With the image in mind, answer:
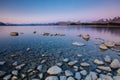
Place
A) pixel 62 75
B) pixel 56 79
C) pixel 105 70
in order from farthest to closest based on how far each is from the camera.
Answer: pixel 105 70, pixel 62 75, pixel 56 79

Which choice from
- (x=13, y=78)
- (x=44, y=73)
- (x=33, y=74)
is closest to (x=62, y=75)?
(x=44, y=73)

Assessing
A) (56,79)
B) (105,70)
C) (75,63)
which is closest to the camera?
(56,79)

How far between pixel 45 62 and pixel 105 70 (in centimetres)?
344

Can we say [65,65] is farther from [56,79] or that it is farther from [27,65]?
[27,65]

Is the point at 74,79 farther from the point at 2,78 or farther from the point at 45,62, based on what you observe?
the point at 2,78

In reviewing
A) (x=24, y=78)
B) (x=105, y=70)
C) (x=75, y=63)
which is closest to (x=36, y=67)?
(x=24, y=78)

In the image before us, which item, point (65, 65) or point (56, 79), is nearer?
point (56, 79)

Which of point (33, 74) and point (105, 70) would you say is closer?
point (33, 74)

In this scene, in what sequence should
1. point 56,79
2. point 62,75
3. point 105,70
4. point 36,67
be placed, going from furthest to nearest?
point 36,67
point 105,70
point 62,75
point 56,79

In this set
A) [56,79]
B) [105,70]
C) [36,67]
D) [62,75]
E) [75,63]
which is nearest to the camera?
[56,79]

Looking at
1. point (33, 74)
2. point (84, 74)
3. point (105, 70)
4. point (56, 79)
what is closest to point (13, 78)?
point (33, 74)

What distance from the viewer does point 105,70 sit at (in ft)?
18.7

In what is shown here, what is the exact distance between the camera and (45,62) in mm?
6832

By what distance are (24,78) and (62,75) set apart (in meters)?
1.72
